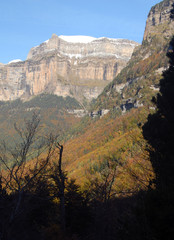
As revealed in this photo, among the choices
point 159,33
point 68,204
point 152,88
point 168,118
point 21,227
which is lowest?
point 21,227

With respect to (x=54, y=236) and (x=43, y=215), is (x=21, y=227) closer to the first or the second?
(x=43, y=215)

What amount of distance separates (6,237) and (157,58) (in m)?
161

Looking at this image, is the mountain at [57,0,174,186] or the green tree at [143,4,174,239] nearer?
the green tree at [143,4,174,239]

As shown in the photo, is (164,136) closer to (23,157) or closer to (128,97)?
(23,157)

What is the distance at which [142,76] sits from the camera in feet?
491

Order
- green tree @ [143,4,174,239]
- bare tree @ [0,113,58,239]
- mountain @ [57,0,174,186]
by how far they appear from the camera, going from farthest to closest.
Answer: mountain @ [57,0,174,186], green tree @ [143,4,174,239], bare tree @ [0,113,58,239]

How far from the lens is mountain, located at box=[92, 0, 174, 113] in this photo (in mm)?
132250

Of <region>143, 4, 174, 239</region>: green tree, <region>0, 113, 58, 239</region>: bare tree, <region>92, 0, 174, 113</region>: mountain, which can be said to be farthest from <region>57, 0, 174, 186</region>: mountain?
<region>0, 113, 58, 239</region>: bare tree

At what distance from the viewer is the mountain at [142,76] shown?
5207 inches

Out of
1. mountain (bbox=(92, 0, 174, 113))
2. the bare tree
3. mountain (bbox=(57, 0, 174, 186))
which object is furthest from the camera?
mountain (bbox=(92, 0, 174, 113))

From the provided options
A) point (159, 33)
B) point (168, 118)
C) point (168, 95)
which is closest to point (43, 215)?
point (168, 118)

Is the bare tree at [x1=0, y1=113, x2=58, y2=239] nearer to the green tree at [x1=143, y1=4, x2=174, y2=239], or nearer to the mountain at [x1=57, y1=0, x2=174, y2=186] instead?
the green tree at [x1=143, y1=4, x2=174, y2=239]

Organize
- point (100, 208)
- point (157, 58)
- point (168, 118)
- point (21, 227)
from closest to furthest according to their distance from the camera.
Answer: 1. point (168, 118)
2. point (21, 227)
3. point (100, 208)
4. point (157, 58)

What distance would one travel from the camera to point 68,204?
1841 cm
